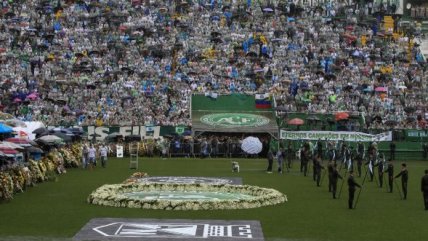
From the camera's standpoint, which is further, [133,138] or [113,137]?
[133,138]

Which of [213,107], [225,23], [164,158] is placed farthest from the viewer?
[225,23]

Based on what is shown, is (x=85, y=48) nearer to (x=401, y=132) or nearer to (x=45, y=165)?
(x=401, y=132)

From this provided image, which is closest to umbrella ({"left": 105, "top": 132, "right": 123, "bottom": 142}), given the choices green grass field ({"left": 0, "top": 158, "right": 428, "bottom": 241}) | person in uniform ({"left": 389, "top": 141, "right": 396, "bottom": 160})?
person in uniform ({"left": 389, "top": 141, "right": 396, "bottom": 160})

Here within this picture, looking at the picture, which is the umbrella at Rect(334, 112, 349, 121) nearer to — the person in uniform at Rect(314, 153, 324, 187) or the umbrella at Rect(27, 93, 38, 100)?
the umbrella at Rect(27, 93, 38, 100)

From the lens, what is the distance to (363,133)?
64.8 meters

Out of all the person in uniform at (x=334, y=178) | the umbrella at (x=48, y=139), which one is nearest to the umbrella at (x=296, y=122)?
the umbrella at (x=48, y=139)

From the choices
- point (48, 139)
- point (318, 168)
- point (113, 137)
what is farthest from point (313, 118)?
point (48, 139)

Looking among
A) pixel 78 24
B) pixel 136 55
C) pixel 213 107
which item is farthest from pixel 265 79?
pixel 78 24

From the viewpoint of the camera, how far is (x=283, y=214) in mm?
28641

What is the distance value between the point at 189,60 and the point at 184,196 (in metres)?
43.0

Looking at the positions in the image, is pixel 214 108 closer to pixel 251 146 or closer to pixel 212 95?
pixel 212 95

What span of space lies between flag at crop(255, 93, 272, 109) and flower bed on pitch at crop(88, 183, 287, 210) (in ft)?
113

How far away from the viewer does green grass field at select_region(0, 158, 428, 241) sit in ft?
79.6

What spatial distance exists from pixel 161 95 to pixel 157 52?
6.98 metres
